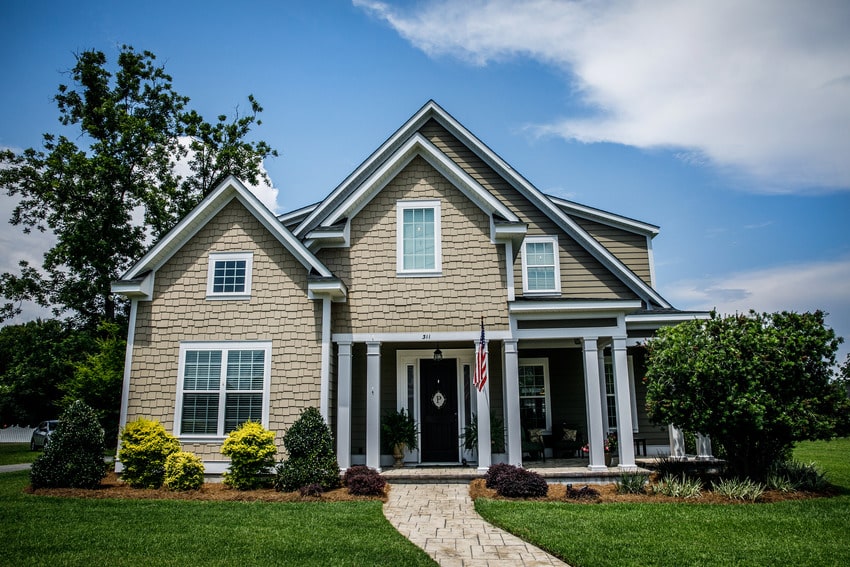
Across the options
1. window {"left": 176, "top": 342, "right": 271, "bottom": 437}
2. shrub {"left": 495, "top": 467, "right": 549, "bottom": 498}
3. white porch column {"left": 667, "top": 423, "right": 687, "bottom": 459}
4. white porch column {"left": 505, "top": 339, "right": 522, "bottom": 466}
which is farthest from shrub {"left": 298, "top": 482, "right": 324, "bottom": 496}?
white porch column {"left": 667, "top": 423, "right": 687, "bottom": 459}

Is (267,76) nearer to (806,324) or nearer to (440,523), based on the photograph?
(440,523)

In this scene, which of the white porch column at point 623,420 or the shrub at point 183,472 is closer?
the shrub at point 183,472

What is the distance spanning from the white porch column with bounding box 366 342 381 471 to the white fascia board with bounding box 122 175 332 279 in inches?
85.2

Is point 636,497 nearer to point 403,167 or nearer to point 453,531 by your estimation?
point 453,531

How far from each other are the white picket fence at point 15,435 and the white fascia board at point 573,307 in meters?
37.8

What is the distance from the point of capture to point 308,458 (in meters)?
11.3

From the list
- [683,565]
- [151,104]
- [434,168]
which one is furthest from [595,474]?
[151,104]

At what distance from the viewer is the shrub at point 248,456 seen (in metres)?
11.3

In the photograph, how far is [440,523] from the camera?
868 cm

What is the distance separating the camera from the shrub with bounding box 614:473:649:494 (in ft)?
36.0

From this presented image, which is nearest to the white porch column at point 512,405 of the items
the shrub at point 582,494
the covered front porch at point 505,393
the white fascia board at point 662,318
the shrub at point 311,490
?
the covered front porch at point 505,393

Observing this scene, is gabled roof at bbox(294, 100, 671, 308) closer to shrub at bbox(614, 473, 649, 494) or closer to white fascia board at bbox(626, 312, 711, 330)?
white fascia board at bbox(626, 312, 711, 330)

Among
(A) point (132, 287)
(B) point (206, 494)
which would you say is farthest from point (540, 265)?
(A) point (132, 287)

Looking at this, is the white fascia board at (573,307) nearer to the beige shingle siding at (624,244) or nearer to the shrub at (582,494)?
the shrub at (582,494)
